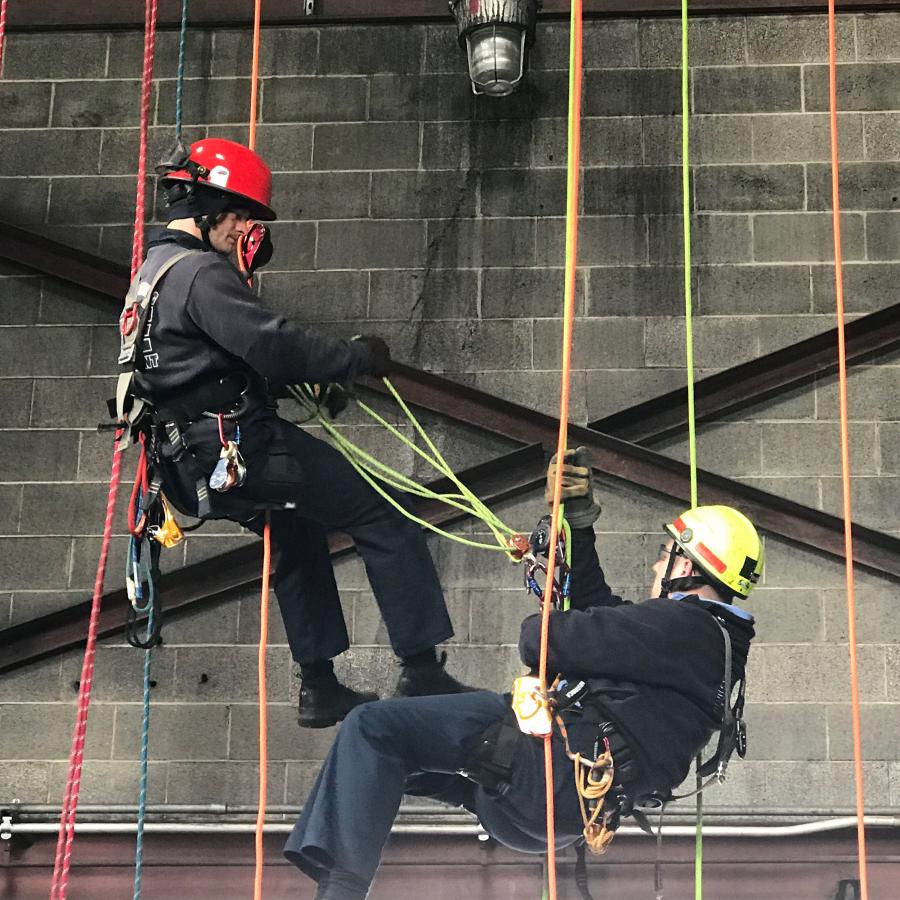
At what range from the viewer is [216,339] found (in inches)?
155

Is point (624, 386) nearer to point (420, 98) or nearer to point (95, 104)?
point (420, 98)

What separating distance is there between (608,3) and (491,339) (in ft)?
5.57

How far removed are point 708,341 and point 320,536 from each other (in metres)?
2.80

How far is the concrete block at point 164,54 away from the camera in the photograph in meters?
7.14

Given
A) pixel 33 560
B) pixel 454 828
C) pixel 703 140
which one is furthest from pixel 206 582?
pixel 703 140

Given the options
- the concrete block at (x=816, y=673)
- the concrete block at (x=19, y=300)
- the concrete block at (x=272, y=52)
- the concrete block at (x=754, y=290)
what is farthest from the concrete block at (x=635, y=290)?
the concrete block at (x=19, y=300)

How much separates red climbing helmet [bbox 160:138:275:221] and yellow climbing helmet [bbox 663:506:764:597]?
146 centimetres

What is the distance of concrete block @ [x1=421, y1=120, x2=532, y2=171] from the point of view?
Answer: 273 inches

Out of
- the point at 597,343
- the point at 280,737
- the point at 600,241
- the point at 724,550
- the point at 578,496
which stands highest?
the point at 600,241

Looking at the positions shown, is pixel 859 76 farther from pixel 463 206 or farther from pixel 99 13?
pixel 99 13

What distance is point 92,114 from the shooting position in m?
7.09

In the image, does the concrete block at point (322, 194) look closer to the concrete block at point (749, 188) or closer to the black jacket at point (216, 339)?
the concrete block at point (749, 188)

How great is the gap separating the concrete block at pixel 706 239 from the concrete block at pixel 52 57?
273cm

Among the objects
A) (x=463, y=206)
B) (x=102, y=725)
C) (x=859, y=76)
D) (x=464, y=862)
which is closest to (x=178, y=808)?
(x=102, y=725)
